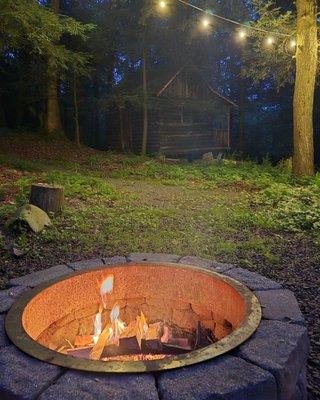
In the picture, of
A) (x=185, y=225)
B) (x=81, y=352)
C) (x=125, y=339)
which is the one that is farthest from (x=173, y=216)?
(x=81, y=352)

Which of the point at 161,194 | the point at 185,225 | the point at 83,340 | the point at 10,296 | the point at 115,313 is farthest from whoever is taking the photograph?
the point at 161,194

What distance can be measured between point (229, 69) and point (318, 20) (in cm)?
1488

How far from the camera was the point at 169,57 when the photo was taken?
67.0 ft

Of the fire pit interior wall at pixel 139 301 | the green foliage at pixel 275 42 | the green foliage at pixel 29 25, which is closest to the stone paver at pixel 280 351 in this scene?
the fire pit interior wall at pixel 139 301

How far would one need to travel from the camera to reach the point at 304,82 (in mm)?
10141

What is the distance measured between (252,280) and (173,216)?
3.65 metres

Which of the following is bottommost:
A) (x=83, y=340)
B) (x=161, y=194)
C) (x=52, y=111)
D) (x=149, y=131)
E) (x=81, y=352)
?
(x=83, y=340)

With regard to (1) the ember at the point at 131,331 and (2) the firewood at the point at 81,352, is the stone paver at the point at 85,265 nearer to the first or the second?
(1) the ember at the point at 131,331

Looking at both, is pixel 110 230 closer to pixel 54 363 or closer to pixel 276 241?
pixel 276 241

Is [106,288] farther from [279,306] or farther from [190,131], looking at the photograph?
[190,131]

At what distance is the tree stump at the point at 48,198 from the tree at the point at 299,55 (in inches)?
302

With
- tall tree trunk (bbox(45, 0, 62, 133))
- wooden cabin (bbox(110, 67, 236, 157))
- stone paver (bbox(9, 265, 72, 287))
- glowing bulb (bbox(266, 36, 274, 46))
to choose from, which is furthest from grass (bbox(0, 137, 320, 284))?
wooden cabin (bbox(110, 67, 236, 157))

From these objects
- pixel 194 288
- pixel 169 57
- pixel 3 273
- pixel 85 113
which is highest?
pixel 169 57

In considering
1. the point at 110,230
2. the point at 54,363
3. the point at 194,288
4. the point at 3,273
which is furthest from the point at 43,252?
the point at 54,363
